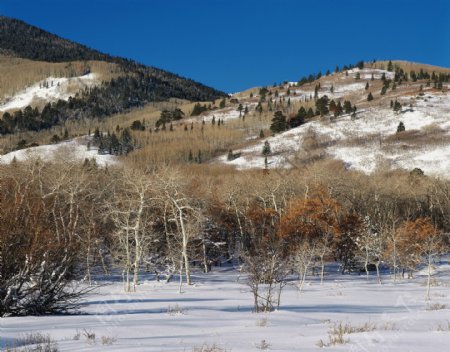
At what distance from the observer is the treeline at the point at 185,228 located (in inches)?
494

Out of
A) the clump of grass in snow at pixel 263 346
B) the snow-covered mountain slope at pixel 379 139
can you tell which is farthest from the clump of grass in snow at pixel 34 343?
the snow-covered mountain slope at pixel 379 139

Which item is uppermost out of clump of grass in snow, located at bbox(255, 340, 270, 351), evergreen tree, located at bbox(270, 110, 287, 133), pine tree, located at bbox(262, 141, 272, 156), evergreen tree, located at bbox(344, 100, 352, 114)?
evergreen tree, located at bbox(344, 100, 352, 114)

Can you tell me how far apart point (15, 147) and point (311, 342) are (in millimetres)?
159077

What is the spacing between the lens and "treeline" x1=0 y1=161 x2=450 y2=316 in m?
12.6

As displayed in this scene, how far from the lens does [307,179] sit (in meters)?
60.9

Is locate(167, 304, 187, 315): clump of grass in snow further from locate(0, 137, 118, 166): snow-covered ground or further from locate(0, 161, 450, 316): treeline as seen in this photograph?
locate(0, 137, 118, 166): snow-covered ground

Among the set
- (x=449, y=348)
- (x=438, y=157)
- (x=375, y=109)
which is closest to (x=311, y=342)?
(x=449, y=348)

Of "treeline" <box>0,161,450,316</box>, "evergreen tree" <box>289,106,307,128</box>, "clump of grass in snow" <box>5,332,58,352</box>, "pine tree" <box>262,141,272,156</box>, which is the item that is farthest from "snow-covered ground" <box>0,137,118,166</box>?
"clump of grass in snow" <box>5,332,58,352</box>

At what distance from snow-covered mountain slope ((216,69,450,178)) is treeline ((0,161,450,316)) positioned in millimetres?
12617

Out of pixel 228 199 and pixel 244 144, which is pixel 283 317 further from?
pixel 244 144

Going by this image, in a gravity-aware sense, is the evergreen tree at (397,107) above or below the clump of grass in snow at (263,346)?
above

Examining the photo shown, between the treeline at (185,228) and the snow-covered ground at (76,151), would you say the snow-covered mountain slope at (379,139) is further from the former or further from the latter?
the snow-covered ground at (76,151)

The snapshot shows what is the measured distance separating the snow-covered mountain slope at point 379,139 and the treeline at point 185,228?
12617 mm

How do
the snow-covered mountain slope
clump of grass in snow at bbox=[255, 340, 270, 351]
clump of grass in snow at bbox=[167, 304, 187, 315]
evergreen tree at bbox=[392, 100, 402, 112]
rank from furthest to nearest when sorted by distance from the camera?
evergreen tree at bbox=[392, 100, 402, 112]
the snow-covered mountain slope
clump of grass in snow at bbox=[167, 304, 187, 315]
clump of grass in snow at bbox=[255, 340, 270, 351]
